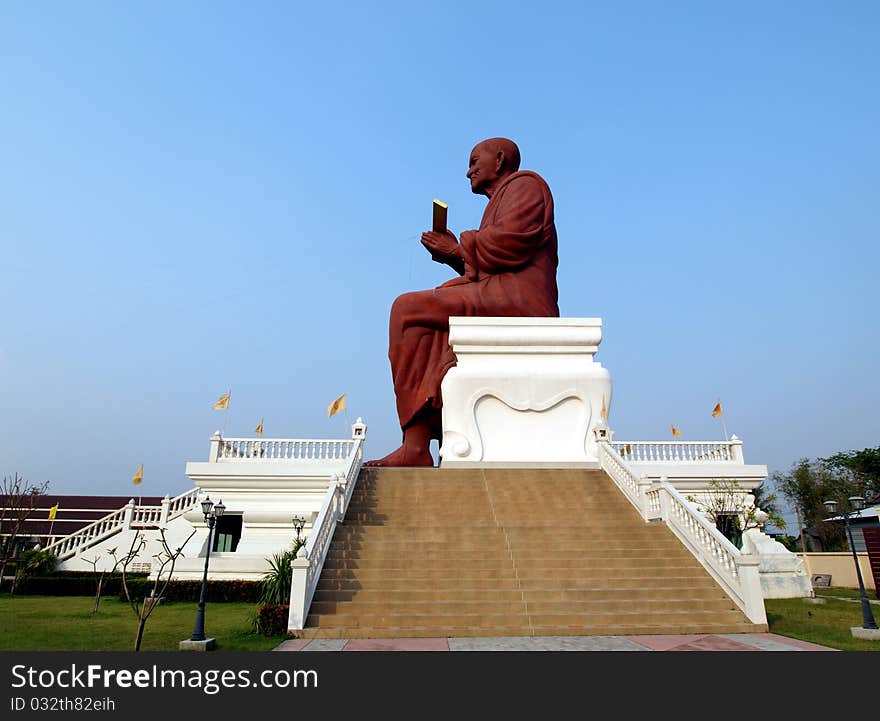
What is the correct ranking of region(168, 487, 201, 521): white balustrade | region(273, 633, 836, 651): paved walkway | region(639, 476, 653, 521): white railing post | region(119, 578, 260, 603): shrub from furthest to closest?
region(168, 487, 201, 521): white balustrade < region(119, 578, 260, 603): shrub < region(639, 476, 653, 521): white railing post < region(273, 633, 836, 651): paved walkway

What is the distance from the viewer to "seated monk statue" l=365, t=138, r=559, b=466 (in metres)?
18.3

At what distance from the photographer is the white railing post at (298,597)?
8547 mm

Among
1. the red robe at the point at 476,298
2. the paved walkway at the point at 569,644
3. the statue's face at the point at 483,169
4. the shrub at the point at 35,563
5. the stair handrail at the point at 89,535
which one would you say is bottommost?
the paved walkway at the point at 569,644

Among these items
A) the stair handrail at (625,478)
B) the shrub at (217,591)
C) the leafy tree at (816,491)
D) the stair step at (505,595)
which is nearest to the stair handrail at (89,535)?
the shrub at (217,591)

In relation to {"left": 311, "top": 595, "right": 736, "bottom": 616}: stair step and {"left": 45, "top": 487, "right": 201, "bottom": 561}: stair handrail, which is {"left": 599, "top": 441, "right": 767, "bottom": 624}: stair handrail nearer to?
{"left": 311, "top": 595, "right": 736, "bottom": 616}: stair step

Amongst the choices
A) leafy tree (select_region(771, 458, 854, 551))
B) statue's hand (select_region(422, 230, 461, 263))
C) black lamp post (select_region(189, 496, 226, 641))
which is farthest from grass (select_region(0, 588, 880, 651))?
leafy tree (select_region(771, 458, 854, 551))

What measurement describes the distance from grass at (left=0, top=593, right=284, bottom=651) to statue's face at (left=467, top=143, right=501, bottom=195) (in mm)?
15488

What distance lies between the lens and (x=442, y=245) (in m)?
20.0

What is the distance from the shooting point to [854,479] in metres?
41.3

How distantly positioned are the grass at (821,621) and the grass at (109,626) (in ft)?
25.4

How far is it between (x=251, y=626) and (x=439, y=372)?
993 cm

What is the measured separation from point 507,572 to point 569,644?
2340mm

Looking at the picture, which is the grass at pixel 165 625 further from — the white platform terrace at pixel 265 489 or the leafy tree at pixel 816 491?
the leafy tree at pixel 816 491

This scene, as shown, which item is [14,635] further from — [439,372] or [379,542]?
[439,372]
